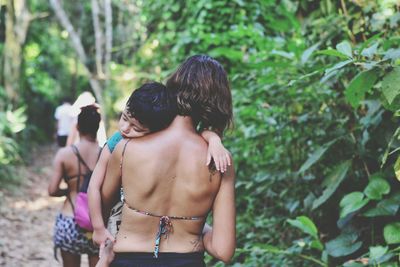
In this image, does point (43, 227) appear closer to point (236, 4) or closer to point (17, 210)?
point (17, 210)

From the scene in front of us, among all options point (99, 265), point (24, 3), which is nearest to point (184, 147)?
point (99, 265)

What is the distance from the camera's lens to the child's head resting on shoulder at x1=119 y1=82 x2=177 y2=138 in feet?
8.22

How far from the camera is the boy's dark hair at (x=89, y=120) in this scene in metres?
4.50

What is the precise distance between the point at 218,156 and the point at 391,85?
78cm

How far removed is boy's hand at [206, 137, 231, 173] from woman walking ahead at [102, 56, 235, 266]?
0.04 metres

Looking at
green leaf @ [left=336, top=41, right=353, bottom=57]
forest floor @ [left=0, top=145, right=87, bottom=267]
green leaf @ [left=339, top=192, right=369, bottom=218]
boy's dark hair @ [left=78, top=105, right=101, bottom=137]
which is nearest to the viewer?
green leaf @ [left=336, top=41, right=353, bottom=57]

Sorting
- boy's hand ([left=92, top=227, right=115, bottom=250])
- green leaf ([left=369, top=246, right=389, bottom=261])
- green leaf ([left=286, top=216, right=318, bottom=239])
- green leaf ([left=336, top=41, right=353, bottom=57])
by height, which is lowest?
green leaf ([left=369, top=246, right=389, bottom=261])

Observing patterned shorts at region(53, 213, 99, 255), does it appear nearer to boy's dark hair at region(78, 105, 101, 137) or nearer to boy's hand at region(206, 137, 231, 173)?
boy's dark hair at region(78, 105, 101, 137)

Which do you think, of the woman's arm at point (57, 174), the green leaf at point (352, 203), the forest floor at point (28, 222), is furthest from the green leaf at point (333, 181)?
the forest floor at point (28, 222)

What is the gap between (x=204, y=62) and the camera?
8.27 ft

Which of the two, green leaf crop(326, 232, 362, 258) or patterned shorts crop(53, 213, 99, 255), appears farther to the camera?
patterned shorts crop(53, 213, 99, 255)

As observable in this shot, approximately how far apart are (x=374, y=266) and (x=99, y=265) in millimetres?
1460

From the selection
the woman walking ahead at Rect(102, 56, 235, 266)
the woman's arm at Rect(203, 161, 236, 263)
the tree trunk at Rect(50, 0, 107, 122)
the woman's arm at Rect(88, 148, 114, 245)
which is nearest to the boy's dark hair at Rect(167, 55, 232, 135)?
the woman walking ahead at Rect(102, 56, 235, 266)

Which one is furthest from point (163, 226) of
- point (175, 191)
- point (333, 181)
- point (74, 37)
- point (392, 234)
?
point (74, 37)
